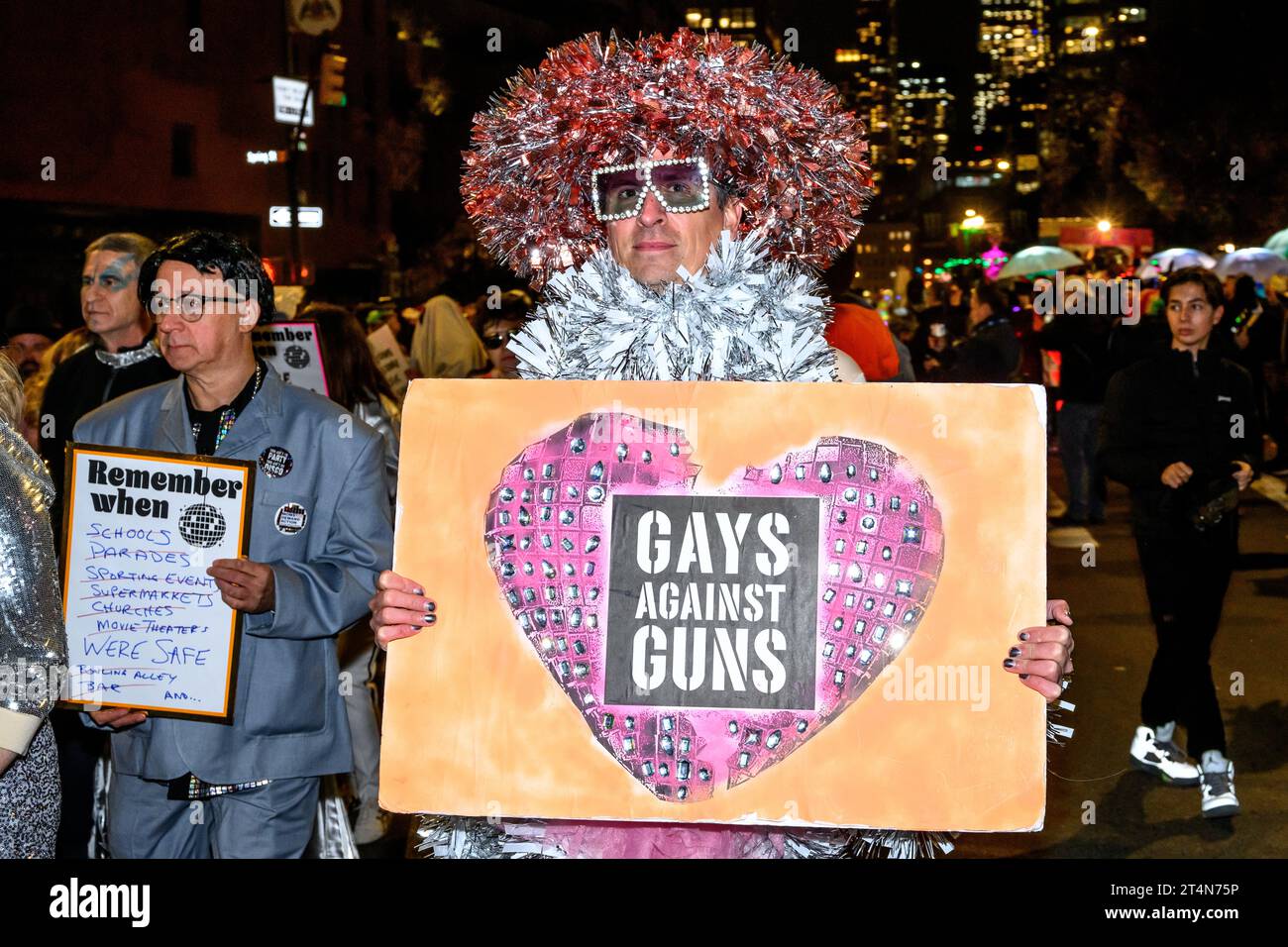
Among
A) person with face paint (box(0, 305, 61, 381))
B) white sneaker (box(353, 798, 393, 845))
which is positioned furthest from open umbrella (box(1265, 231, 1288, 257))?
white sneaker (box(353, 798, 393, 845))

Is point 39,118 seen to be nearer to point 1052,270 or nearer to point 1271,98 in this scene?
point 1052,270

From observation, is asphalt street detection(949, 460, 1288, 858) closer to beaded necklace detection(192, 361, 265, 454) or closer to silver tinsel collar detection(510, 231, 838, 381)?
silver tinsel collar detection(510, 231, 838, 381)

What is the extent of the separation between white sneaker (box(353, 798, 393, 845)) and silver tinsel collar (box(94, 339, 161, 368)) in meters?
2.09

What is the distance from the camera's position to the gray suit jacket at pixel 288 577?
11.8 ft

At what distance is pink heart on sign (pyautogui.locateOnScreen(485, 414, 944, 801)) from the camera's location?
2410mm

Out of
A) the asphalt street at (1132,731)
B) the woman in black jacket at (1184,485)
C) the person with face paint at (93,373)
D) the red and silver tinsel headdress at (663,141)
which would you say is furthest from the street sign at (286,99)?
the red and silver tinsel headdress at (663,141)

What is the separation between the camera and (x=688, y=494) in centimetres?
248

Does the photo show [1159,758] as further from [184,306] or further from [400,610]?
[400,610]

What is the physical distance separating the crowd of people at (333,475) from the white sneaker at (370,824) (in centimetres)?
1

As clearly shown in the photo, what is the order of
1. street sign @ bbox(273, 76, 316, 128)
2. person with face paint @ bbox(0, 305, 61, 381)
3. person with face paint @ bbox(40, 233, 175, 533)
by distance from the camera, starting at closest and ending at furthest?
person with face paint @ bbox(40, 233, 175, 533), person with face paint @ bbox(0, 305, 61, 381), street sign @ bbox(273, 76, 316, 128)

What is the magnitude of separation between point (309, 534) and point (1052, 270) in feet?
67.8

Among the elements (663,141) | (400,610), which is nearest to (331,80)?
(663,141)
